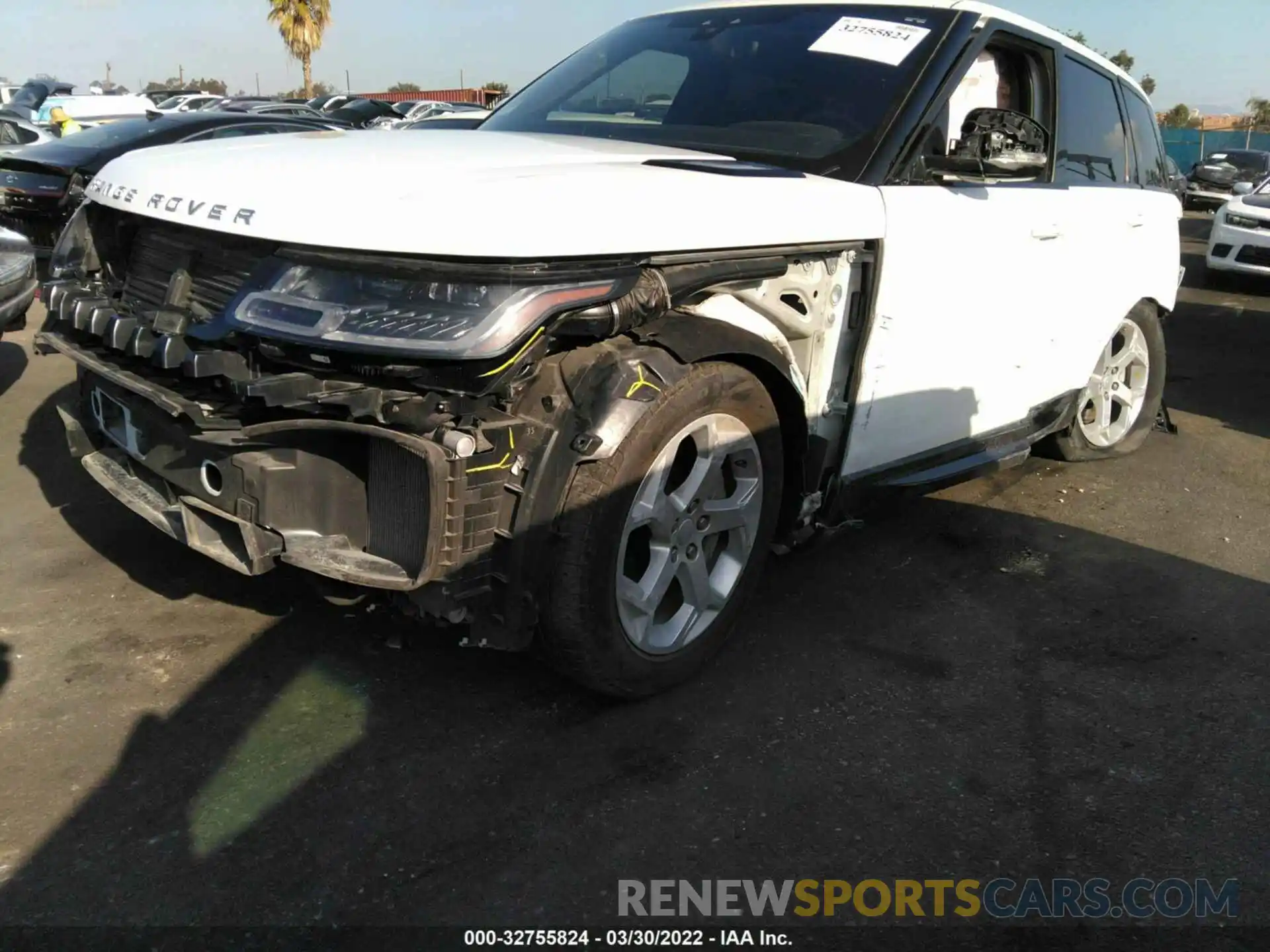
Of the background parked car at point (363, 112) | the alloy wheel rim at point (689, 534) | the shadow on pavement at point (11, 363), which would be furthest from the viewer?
the background parked car at point (363, 112)

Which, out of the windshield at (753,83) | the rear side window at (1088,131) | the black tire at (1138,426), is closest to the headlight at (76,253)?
the windshield at (753,83)

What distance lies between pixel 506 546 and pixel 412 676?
0.84 m

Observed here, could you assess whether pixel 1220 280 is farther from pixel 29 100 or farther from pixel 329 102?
pixel 329 102

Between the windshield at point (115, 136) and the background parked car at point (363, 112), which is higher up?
the background parked car at point (363, 112)

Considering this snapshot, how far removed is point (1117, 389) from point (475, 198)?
168 inches

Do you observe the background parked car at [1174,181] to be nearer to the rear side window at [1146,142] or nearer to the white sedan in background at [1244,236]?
the rear side window at [1146,142]

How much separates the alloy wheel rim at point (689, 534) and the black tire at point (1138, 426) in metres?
2.54

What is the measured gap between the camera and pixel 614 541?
2.63 m

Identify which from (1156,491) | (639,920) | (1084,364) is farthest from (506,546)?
(1156,491)

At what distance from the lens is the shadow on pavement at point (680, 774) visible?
91.2 inches

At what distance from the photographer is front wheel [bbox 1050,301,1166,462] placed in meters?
5.25

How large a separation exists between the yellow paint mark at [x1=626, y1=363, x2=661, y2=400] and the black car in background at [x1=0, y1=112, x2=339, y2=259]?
23.0 feet

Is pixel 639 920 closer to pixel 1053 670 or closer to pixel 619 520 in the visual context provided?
pixel 619 520

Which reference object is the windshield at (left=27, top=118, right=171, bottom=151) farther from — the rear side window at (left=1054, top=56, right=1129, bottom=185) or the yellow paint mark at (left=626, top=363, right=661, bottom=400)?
the yellow paint mark at (left=626, top=363, right=661, bottom=400)
